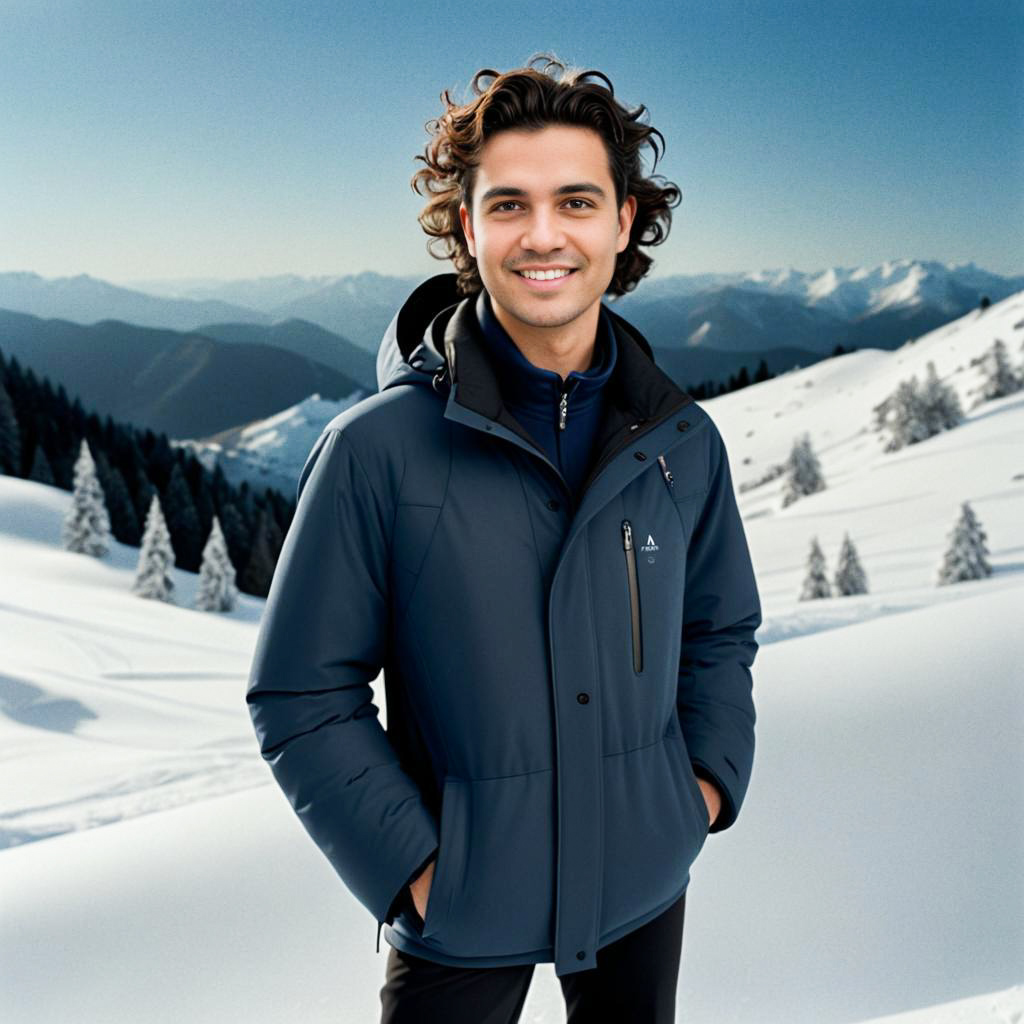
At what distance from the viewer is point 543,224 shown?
1341mm

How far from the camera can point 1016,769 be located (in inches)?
153

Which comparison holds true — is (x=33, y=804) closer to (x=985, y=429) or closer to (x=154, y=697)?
(x=154, y=697)

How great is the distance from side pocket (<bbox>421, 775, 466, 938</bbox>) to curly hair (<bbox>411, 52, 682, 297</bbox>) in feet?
2.72

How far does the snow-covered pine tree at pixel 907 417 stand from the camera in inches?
376

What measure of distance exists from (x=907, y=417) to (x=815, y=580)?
2280 mm

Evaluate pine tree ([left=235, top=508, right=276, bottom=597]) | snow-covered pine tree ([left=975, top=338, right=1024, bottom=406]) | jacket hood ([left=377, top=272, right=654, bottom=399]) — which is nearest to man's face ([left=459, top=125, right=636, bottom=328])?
jacket hood ([left=377, top=272, right=654, bottom=399])

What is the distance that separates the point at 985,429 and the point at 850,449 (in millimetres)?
1494

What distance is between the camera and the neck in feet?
4.57

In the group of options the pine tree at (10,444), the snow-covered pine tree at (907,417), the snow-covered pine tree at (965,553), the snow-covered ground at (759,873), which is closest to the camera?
the snow-covered ground at (759,873)

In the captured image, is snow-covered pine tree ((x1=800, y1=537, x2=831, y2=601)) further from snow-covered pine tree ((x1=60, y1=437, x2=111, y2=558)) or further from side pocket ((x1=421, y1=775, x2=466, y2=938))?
side pocket ((x1=421, y1=775, x2=466, y2=938))

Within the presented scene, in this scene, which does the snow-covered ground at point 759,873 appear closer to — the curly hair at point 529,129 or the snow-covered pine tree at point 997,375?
the curly hair at point 529,129

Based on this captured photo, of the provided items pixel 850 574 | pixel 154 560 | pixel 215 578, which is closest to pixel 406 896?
pixel 850 574

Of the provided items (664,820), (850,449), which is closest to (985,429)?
(850,449)

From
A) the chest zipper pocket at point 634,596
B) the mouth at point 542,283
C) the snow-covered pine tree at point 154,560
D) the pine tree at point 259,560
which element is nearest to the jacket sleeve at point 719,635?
the chest zipper pocket at point 634,596
